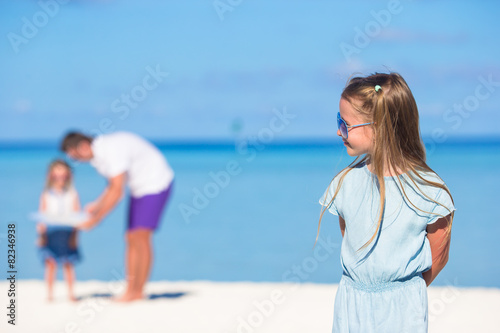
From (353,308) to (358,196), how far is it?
35 cm

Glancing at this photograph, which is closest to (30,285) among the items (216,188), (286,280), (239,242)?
(286,280)

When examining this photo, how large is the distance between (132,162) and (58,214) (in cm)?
82

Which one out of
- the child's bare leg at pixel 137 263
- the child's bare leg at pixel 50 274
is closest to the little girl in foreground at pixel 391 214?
the child's bare leg at pixel 137 263

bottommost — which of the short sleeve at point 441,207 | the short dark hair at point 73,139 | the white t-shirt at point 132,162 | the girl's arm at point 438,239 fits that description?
the girl's arm at point 438,239

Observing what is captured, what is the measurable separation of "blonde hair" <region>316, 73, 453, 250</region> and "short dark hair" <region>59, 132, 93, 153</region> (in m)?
3.43

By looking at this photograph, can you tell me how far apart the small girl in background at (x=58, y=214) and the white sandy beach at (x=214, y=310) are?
0.32 meters

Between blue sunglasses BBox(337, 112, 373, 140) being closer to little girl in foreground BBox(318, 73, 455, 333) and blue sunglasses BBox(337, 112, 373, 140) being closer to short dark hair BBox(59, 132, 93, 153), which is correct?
little girl in foreground BBox(318, 73, 455, 333)

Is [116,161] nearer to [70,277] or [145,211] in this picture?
[145,211]

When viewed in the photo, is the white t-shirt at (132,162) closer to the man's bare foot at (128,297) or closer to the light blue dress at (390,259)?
the man's bare foot at (128,297)

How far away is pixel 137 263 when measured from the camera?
533cm

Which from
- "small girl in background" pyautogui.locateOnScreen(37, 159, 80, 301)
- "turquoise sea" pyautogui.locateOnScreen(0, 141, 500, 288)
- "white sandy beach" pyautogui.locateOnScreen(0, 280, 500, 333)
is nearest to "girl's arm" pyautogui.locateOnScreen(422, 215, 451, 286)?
"white sandy beach" pyautogui.locateOnScreen(0, 280, 500, 333)

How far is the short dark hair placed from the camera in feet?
16.3

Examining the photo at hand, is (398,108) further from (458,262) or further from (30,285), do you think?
(458,262)

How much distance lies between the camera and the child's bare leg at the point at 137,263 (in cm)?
527
